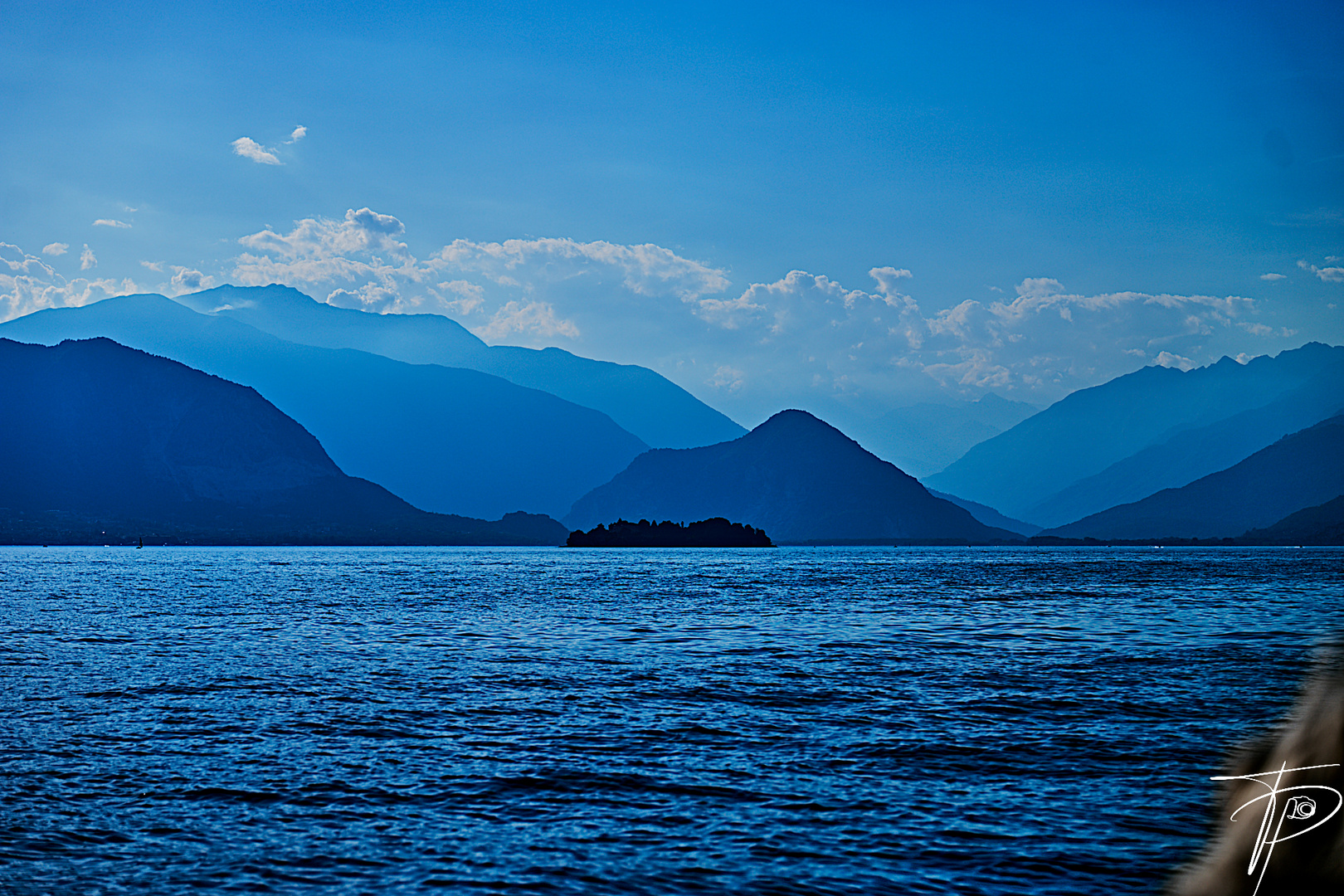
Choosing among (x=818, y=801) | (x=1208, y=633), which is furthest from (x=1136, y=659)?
(x=818, y=801)

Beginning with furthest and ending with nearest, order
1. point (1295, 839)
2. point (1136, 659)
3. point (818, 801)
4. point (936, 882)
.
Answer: point (1136, 659)
point (818, 801)
point (936, 882)
point (1295, 839)

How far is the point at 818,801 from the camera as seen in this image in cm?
2064

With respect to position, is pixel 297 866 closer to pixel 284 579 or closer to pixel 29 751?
pixel 29 751

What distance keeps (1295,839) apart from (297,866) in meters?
16.0

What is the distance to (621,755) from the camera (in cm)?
2519

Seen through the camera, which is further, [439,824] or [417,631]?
[417,631]

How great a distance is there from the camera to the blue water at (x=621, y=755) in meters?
17.0
